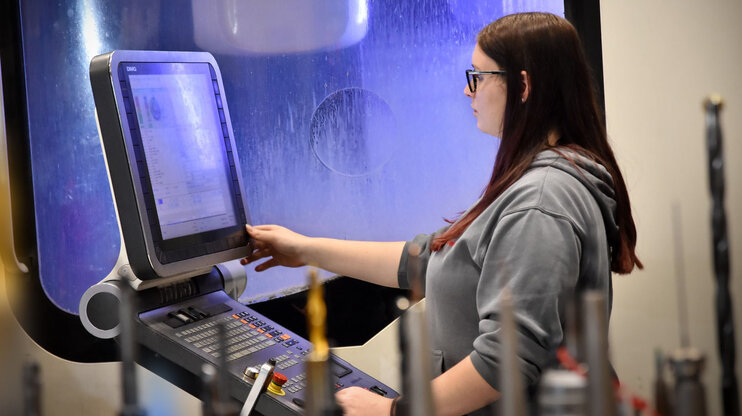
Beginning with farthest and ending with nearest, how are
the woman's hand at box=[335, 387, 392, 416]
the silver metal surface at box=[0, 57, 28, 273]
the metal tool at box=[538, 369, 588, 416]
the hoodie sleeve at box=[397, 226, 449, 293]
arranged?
the silver metal surface at box=[0, 57, 28, 273]
the hoodie sleeve at box=[397, 226, 449, 293]
the woman's hand at box=[335, 387, 392, 416]
the metal tool at box=[538, 369, 588, 416]

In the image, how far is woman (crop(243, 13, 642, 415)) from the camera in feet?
4.45

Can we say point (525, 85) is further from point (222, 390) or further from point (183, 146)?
point (222, 390)

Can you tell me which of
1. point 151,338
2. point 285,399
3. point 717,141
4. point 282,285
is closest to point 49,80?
point 282,285

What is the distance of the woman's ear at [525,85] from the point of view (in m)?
1.50

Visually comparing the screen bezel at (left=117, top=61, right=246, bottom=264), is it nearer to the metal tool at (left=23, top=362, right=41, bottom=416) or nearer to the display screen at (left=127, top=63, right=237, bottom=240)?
the display screen at (left=127, top=63, right=237, bottom=240)

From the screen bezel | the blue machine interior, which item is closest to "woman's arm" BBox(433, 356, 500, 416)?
the screen bezel

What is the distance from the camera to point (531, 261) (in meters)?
1.35

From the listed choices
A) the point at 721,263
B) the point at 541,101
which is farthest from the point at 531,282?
the point at 721,263

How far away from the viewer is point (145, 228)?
5.02 feet

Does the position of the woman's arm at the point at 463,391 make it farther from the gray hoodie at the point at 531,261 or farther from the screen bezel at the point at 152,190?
the screen bezel at the point at 152,190

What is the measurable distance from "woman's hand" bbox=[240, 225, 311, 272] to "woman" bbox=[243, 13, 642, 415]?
18.8 inches

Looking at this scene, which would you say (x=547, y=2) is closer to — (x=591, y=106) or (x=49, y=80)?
(x=591, y=106)

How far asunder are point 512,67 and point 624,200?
1.13 ft

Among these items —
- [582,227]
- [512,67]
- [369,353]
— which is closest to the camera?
[582,227]
